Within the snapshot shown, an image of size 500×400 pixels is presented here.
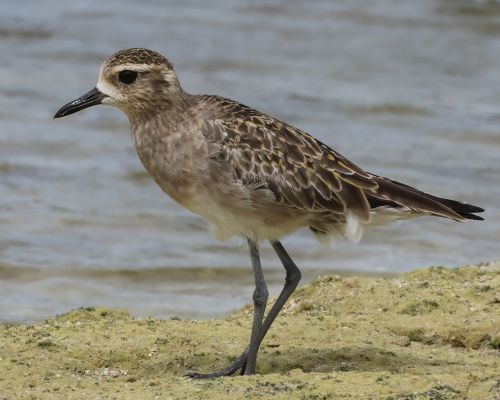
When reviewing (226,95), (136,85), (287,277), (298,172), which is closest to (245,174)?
(298,172)

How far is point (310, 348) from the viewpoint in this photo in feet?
29.5

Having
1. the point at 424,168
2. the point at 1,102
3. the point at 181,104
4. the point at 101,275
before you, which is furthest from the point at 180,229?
the point at 181,104

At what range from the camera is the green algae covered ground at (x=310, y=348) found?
7777 mm

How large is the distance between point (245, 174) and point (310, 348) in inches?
51.9

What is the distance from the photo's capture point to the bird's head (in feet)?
30.1

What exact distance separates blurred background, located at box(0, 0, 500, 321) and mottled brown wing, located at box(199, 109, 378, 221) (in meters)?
1.26

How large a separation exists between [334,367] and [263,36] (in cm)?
1435

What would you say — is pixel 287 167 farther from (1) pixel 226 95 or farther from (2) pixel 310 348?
(1) pixel 226 95

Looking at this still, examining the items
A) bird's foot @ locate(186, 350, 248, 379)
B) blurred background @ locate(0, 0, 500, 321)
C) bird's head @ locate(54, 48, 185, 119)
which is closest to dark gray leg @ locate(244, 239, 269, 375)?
bird's foot @ locate(186, 350, 248, 379)

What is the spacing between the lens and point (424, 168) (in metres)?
16.9

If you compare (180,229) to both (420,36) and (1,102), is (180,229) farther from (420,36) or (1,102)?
(420,36)

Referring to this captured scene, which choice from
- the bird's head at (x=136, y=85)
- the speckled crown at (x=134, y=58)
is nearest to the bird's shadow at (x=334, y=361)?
the bird's head at (x=136, y=85)

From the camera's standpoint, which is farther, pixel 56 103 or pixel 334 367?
pixel 56 103

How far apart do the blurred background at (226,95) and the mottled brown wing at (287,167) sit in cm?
126
